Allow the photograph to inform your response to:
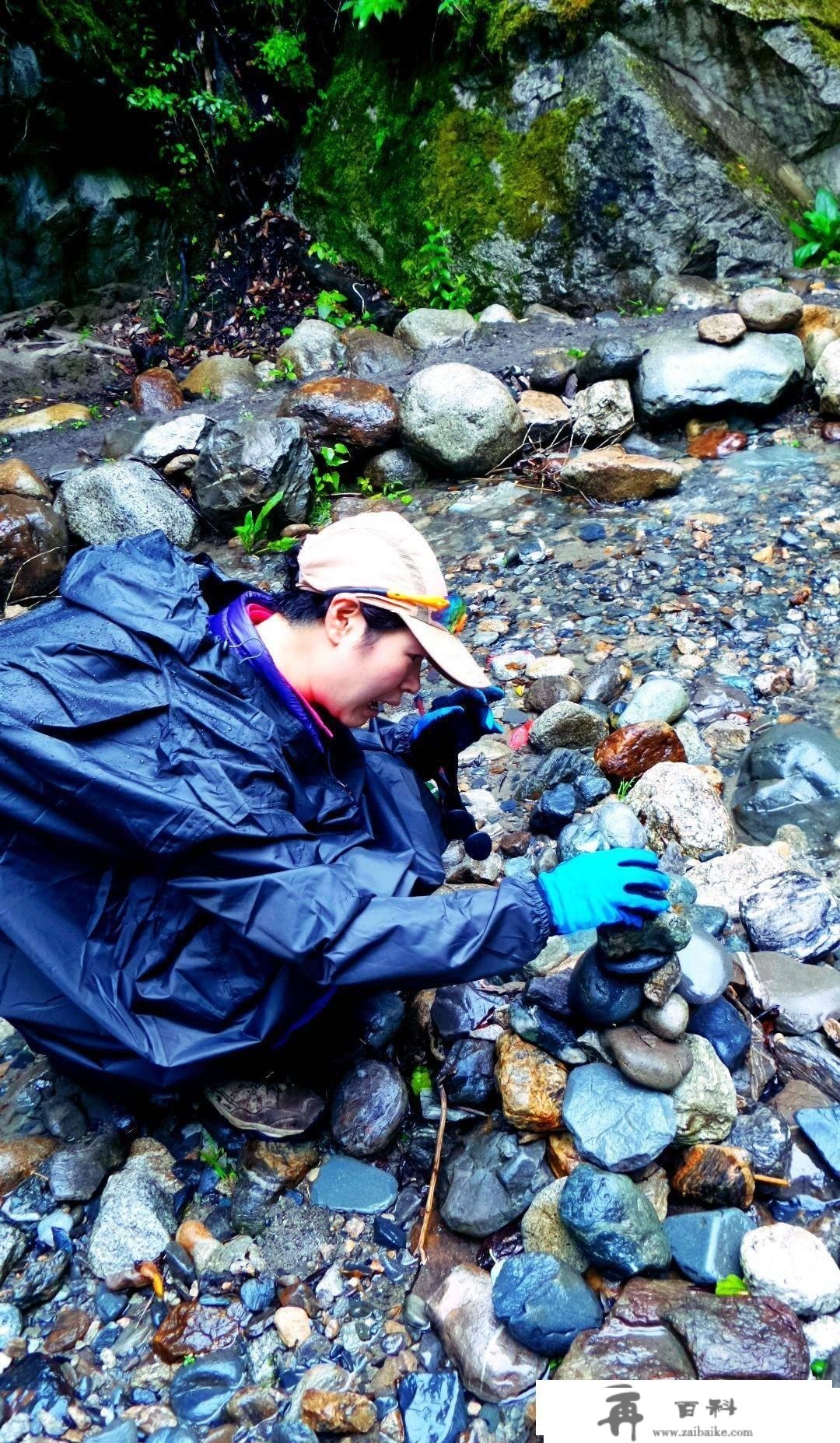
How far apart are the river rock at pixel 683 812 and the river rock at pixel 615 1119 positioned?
1241 millimetres

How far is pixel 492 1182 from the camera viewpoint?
2.48 meters

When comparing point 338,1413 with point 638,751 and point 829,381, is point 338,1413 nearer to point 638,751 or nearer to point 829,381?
point 638,751

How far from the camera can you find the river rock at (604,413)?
22.7ft

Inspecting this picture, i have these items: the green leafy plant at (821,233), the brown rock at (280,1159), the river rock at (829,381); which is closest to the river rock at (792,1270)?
the brown rock at (280,1159)

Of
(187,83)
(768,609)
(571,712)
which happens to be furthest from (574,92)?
(571,712)

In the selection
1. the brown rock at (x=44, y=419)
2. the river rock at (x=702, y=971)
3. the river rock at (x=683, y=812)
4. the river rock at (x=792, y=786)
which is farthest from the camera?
the brown rock at (x=44, y=419)

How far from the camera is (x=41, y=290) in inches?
416

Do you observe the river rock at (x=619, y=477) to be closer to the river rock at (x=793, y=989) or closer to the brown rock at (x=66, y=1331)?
the river rock at (x=793, y=989)

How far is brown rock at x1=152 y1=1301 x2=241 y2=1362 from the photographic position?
228cm

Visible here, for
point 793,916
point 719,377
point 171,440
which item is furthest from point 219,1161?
point 719,377

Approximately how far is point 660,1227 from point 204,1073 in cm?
116

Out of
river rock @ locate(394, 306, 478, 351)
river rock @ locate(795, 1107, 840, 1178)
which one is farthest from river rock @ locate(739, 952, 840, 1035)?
river rock @ locate(394, 306, 478, 351)

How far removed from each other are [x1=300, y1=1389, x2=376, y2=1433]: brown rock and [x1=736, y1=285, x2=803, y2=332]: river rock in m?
7.13

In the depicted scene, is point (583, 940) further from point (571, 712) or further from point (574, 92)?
point (574, 92)
